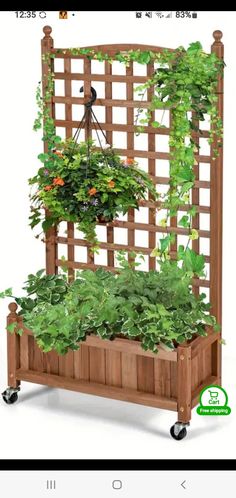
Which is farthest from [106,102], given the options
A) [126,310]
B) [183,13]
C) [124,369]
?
[124,369]

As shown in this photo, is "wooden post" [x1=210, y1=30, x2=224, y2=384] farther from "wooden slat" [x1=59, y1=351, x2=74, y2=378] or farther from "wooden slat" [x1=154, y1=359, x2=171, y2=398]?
"wooden slat" [x1=59, y1=351, x2=74, y2=378]

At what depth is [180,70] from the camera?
18.9ft

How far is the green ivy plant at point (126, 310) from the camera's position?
572 centimetres

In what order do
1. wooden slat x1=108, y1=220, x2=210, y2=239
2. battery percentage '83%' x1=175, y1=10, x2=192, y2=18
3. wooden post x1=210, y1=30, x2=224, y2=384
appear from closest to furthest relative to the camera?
battery percentage '83%' x1=175, y1=10, x2=192, y2=18, wooden post x1=210, y1=30, x2=224, y2=384, wooden slat x1=108, y1=220, x2=210, y2=239

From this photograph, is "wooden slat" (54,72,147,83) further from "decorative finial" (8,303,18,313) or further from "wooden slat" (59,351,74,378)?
"wooden slat" (59,351,74,378)

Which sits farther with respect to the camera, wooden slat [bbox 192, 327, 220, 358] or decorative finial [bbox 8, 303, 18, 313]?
decorative finial [bbox 8, 303, 18, 313]

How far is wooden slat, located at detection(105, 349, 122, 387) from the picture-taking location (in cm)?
588

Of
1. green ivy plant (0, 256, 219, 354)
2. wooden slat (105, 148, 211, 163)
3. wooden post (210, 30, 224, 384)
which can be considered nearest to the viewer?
Result: green ivy plant (0, 256, 219, 354)

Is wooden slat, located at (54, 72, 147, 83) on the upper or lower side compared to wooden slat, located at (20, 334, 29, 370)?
upper

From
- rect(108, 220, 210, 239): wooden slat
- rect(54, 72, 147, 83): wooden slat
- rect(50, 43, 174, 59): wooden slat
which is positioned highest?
rect(50, 43, 174, 59): wooden slat

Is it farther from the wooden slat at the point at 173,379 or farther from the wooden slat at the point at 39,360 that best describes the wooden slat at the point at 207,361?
the wooden slat at the point at 39,360

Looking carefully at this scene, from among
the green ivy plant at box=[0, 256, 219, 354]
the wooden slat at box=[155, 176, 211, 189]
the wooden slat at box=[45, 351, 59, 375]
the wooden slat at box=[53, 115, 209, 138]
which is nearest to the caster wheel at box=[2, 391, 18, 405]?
the wooden slat at box=[45, 351, 59, 375]

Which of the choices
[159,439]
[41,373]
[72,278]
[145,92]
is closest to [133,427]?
[159,439]

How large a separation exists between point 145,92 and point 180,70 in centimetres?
30
